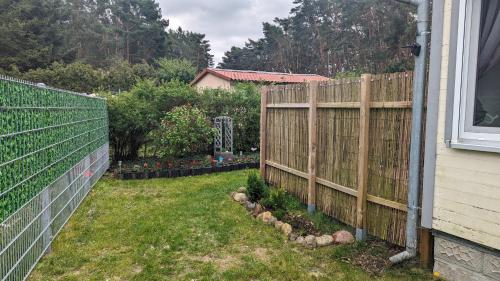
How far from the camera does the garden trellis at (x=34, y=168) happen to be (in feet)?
9.25

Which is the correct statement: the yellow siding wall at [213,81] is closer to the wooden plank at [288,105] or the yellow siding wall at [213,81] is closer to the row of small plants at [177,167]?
the row of small plants at [177,167]

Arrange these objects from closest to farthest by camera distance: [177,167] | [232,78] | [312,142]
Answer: [312,142]
[177,167]
[232,78]

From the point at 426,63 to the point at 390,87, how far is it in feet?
1.49

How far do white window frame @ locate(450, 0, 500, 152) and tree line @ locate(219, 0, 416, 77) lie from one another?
18.2 m

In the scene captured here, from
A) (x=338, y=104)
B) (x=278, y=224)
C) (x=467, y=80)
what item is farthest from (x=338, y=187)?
(x=467, y=80)

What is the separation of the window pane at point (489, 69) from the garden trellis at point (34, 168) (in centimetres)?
377

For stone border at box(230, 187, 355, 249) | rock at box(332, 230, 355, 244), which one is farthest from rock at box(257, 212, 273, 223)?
rock at box(332, 230, 355, 244)

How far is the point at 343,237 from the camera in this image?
4.06 metres

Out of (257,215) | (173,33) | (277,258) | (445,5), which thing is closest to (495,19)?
(445,5)

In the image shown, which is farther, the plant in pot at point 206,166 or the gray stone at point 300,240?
the plant in pot at point 206,166

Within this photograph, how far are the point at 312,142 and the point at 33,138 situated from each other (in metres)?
3.42

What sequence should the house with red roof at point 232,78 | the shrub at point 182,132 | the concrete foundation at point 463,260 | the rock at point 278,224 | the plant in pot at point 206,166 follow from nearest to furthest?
the concrete foundation at point 463,260
the rock at point 278,224
the plant in pot at point 206,166
the shrub at point 182,132
the house with red roof at point 232,78

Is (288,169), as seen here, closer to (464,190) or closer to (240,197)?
(240,197)

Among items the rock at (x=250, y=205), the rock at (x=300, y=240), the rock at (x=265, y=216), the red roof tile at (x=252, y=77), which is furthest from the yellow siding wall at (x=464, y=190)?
the red roof tile at (x=252, y=77)
